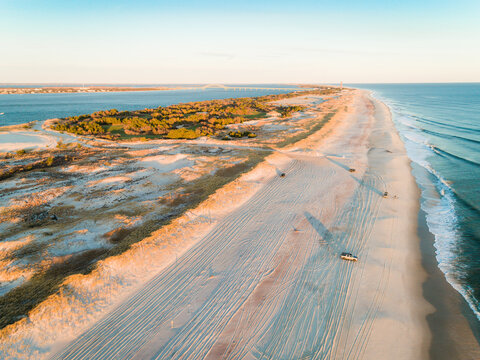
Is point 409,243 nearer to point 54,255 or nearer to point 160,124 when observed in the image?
point 54,255

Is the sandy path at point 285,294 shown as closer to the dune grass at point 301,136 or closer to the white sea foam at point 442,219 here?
the white sea foam at point 442,219

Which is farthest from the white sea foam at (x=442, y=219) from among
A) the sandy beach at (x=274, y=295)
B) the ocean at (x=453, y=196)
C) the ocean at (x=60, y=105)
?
the ocean at (x=60, y=105)

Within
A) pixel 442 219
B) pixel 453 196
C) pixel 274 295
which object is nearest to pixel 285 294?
pixel 274 295

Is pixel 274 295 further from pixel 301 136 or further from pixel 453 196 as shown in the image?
pixel 301 136

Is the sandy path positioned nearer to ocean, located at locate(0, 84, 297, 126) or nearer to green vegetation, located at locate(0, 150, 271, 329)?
green vegetation, located at locate(0, 150, 271, 329)

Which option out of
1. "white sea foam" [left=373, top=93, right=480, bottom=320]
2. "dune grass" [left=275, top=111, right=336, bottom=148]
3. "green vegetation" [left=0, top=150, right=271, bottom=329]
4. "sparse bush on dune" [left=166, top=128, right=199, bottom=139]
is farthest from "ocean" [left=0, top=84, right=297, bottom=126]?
"white sea foam" [left=373, top=93, right=480, bottom=320]
